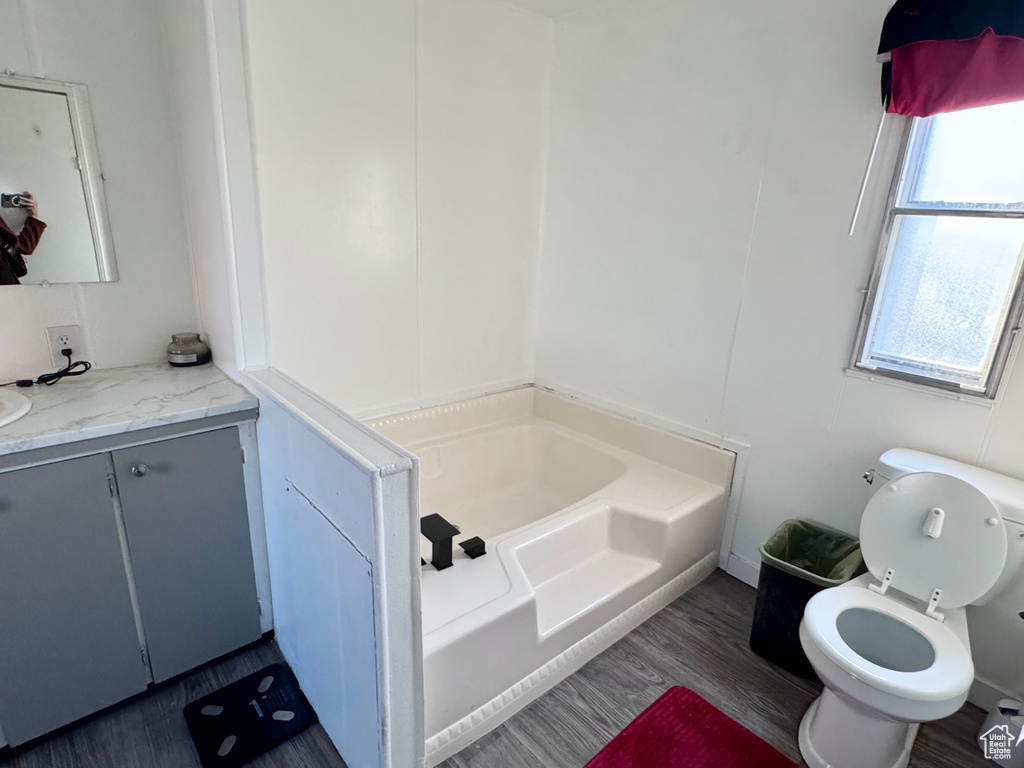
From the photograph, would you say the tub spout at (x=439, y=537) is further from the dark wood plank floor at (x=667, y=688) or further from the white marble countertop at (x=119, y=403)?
the white marble countertop at (x=119, y=403)

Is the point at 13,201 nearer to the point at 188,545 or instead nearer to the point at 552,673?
the point at 188,545

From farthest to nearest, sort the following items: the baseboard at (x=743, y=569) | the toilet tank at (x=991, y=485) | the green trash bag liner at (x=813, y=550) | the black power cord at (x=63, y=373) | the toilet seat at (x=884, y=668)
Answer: the baseboard at (x=743, y=569) → the green trash bag liner at (x=813, y=550) → the black power cord at (x=63, y=373) → the toilet tank at (x=991, y=485) → the toilet seat at (x=884, y=668)

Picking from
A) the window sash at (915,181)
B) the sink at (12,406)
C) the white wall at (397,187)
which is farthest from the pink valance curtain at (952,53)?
the sink at (12,406)

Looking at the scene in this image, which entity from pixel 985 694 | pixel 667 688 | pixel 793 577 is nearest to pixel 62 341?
pixel 667 688

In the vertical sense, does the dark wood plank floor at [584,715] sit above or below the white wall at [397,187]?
below

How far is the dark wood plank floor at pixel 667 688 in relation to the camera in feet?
5.03

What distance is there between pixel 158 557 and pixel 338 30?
70.8 inches

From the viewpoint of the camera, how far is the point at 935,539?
5.00 ft

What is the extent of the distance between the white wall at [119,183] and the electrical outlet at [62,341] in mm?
18

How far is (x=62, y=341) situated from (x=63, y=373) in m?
0.14

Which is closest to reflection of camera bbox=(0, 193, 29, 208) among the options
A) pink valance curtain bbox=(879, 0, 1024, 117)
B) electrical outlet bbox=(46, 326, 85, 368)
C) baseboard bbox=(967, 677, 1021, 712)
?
electrical outlet bbox=(46, 326, 85, 368)

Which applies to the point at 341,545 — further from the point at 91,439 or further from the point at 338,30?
the point at 338,30

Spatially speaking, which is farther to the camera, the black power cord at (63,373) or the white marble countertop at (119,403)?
the black power cord at (63,373)

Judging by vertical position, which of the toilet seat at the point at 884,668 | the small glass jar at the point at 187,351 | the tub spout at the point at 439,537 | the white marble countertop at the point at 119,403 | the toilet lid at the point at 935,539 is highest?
the small glass jar at the point at 187,351
